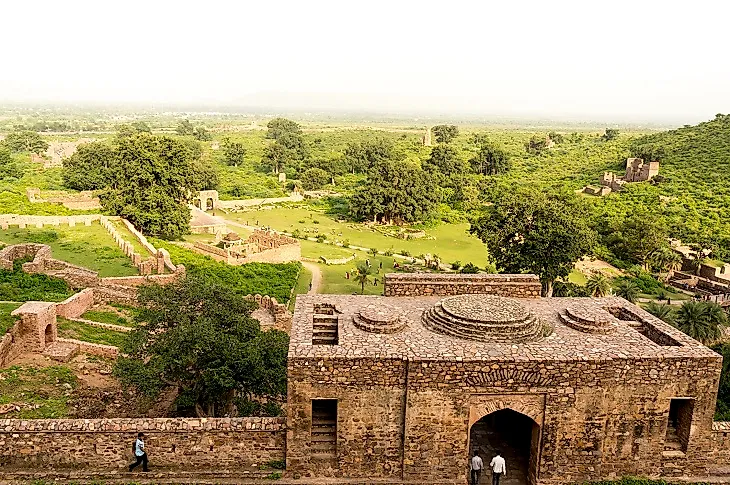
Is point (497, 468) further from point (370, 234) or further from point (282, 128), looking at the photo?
point (282, 128)

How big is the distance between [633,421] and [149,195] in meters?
36.3

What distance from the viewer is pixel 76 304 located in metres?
24.7

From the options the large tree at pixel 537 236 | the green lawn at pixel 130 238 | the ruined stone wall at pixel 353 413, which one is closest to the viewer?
the ruined stone wall at pixel 353 413

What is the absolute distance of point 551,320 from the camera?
1448 centimetres

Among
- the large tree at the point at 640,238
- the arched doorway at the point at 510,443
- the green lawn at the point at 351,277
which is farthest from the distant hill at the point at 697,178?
the arched doorway at the point at 510,443

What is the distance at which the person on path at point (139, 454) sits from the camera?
12.0 metres

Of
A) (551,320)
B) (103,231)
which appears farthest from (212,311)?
(103,231)

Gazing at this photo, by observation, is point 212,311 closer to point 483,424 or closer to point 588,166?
point 483,424

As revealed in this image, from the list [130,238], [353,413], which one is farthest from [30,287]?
[353,413]

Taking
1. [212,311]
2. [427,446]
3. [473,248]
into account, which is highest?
A: [212,311]

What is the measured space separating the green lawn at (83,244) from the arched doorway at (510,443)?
22.5m

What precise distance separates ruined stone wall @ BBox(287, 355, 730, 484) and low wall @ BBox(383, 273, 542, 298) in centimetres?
468

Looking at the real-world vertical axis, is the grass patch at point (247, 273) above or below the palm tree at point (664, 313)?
below

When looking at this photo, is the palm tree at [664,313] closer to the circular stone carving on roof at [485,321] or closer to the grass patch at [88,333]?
the circular stone carving on roof at [485,321]
